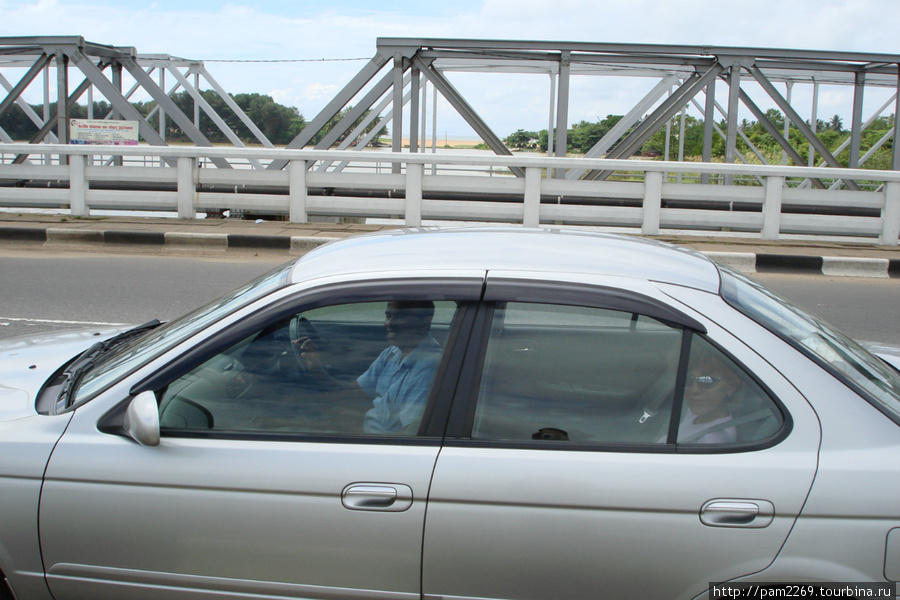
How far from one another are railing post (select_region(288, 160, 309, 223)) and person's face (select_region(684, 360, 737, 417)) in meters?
11.5

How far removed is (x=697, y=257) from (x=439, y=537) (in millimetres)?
1463

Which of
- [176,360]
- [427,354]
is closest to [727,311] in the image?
[427,354]

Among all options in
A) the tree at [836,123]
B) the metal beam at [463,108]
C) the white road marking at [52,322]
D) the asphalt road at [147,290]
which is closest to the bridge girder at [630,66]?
the metal beam at [463,108]

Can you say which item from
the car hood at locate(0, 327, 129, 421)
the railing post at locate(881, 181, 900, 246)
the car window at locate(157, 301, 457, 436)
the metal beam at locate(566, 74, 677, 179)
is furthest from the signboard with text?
the car window at locate(157, 301, 457, 436)

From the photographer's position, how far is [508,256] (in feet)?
8.71

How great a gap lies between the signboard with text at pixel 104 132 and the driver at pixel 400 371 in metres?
13.6

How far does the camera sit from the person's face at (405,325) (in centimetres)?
250

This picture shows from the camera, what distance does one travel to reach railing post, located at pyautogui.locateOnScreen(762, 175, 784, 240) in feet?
Answer: 40.9

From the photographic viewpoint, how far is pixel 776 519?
214cm

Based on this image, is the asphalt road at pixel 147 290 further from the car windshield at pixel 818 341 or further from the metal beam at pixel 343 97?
the metal beam at pixel 343 97

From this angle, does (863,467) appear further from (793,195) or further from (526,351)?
(793,195)

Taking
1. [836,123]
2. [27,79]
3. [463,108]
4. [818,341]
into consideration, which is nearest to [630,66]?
[463,108]

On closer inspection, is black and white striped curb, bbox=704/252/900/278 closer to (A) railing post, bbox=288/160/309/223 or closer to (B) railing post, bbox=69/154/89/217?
(A) railing post, bbox=288/160/309/223

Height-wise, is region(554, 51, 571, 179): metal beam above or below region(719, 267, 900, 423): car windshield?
above
